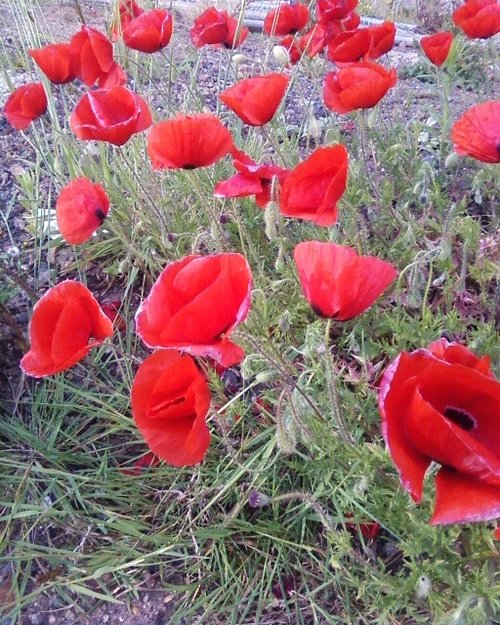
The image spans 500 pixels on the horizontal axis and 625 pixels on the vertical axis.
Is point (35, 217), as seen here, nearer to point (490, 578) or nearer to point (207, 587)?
point (207, 587)

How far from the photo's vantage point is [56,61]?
191cm

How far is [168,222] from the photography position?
2.41 metres

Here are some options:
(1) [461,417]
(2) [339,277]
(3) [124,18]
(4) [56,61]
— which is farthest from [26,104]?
(1) [461,417]

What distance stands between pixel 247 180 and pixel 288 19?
106cm

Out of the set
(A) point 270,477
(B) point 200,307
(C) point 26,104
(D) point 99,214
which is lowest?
(A) point 270,477

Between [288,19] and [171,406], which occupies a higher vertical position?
[288,19]

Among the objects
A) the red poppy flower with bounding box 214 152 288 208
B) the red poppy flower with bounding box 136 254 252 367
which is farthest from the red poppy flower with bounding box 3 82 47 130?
the red poppy flower with bounding box 136 254 252 367

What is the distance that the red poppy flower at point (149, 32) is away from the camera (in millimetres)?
1971

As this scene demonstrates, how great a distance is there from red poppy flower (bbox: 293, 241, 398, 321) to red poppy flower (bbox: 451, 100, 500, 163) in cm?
61

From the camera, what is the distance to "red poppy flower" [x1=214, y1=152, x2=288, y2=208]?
1.51 m

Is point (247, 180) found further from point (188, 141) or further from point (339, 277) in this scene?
point (339, 277)

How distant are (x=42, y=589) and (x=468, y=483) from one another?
1.10 metres

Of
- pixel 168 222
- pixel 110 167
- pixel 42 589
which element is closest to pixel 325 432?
pixel 42 589

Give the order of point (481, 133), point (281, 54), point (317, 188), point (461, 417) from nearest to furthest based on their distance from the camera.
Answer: point (461, 417) < point (317, 188) < point (481, 133) < point (281, 54)
